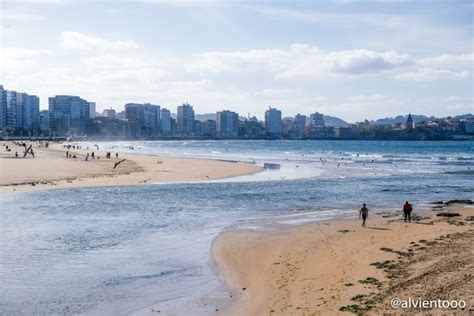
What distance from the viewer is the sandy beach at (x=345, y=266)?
1138 centimetres

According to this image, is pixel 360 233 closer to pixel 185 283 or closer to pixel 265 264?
pixel 265 264

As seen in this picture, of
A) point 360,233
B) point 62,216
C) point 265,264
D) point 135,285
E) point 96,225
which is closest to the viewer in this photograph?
point 135,285

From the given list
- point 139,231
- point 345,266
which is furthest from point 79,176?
point 345,266

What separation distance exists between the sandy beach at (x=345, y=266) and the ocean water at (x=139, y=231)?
109cm

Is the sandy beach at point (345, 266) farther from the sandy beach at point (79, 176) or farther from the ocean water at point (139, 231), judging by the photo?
the sandy beach at point (79, 176)

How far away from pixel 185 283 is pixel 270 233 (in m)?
7.47

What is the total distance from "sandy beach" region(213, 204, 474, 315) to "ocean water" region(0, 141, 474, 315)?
1.09m

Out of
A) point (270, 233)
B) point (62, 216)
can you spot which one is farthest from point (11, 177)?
point (270, 233)

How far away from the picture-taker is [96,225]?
74.7 ft

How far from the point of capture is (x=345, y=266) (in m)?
14.9

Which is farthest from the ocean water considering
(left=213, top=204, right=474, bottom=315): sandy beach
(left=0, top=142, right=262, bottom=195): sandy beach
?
(left=0, top=142, right=262, bottom=195): sandy beach

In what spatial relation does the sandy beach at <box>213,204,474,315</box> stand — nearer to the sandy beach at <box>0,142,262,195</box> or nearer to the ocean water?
the ocean water

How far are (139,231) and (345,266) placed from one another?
978 cm

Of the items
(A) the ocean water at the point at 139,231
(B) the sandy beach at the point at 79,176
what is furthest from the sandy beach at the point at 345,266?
(B) the sandy beach at the point at 79,176
